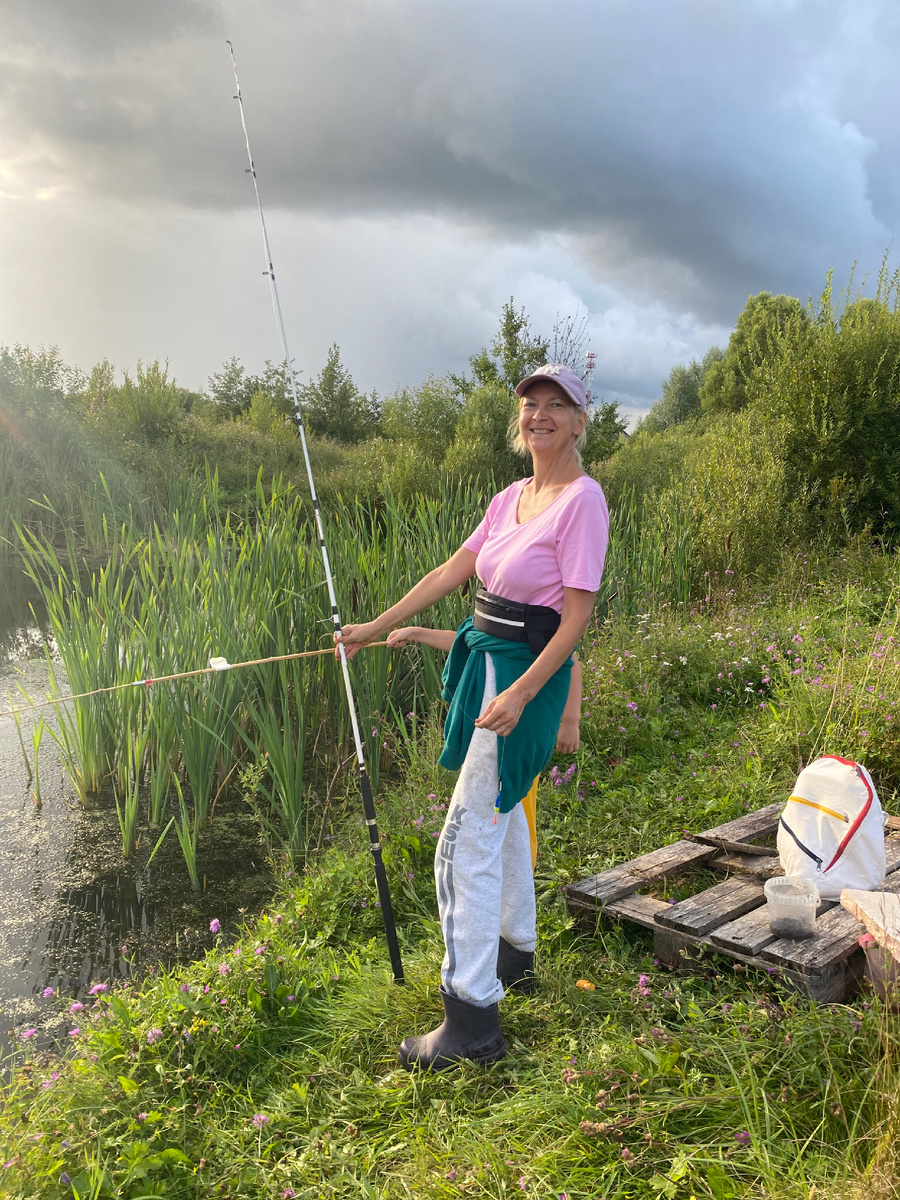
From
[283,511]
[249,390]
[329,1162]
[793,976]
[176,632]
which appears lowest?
[329,1162]

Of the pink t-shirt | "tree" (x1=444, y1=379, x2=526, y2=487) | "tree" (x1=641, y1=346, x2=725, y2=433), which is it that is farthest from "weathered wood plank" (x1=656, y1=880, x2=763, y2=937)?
"tree" (x1=641, y1=346, x2=725, y2=433)

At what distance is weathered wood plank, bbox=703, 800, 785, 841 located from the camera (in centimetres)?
326

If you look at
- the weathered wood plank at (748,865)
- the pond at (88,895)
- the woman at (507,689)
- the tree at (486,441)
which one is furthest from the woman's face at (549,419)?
the tree at (486,441)

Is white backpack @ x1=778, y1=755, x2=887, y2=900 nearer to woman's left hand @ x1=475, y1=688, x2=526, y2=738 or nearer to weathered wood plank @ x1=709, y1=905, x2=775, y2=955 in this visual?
weathered wood plank @ x1=709, y1=905, x2=775, y2=955

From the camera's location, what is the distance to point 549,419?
2268mm

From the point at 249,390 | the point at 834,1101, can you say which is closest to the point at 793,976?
the point at 834,1101

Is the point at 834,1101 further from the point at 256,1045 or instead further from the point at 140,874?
the point at 140,874

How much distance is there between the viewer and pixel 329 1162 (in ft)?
6.51

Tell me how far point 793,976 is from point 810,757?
83.8 inches

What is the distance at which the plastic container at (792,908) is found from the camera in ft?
7.77

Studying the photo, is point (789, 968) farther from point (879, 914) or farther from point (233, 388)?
point (233, 388)

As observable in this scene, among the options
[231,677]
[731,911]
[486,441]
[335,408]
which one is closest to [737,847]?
[731,911]

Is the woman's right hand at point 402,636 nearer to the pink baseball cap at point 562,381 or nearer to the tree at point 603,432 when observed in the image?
the pink baseball cap at point 562,381

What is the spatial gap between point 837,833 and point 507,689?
150cm
